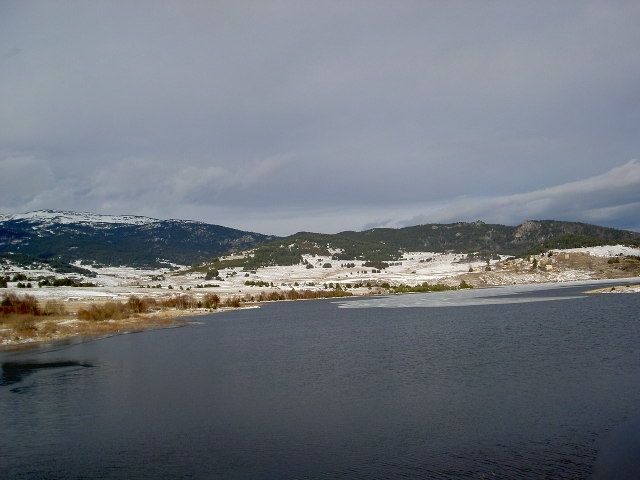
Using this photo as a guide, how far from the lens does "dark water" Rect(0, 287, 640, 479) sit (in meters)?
17.5

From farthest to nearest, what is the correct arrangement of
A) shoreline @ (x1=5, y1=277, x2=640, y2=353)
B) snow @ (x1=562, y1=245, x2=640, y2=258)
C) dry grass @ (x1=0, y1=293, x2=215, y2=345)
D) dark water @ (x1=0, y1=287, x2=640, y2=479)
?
snow @ (x1=562, y1=245, x2=640, y2=258), dry grass @ (x1=0, y1=293, x2=215, y2=345), shoreline @ (x1=5, y1=277, x2=640, y2=353), dark water @ (x1=0, y1=287, x2=640, y2=479)

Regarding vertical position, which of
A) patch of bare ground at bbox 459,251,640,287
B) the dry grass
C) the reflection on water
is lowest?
patch of bare ground at bbox 459,251,640,287

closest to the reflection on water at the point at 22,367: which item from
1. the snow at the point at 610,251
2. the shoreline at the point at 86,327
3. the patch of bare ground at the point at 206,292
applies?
the shoreline at the point at 86,327

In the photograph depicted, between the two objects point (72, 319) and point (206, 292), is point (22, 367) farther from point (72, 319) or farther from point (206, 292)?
point (206, 292)

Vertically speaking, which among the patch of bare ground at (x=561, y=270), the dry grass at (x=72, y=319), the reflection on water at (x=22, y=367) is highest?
the dry grass at (x=72, y=319)

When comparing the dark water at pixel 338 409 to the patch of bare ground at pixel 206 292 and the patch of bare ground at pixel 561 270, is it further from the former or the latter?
the patch of bare ground at pixel 561 270

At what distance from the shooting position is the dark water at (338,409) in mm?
17547

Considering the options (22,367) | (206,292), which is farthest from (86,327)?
(206,292)

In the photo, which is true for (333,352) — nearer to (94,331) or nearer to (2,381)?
(2,381)

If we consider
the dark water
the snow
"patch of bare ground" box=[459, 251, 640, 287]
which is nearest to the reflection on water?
the dark water

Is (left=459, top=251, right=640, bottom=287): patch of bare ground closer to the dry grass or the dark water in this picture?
the dry grass

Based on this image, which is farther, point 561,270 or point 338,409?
point 561,270

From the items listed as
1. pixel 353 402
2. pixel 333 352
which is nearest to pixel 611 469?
pixel 353 402

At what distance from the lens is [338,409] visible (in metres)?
23.8
